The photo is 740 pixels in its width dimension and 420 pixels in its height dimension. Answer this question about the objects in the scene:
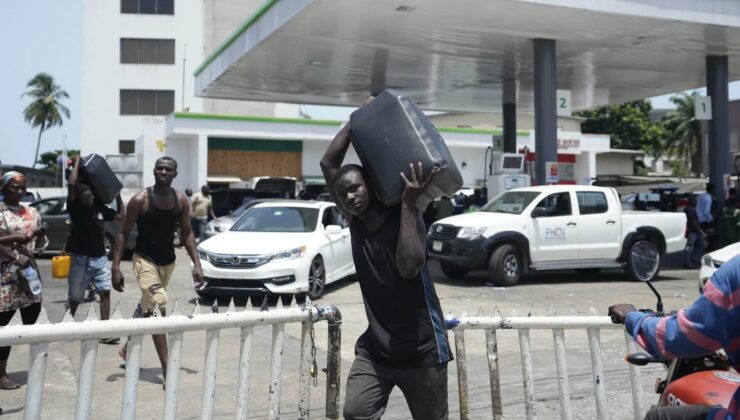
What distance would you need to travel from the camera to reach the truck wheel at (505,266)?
1175cm

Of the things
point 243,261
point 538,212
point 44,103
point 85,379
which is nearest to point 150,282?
point 85,379

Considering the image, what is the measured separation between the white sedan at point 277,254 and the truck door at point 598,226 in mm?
4406

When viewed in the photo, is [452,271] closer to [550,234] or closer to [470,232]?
[470,232]

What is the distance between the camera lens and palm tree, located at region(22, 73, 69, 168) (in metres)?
67.6

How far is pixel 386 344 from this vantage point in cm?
312

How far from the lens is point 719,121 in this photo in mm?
17969

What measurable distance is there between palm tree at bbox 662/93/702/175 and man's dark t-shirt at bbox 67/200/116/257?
53.2 metres

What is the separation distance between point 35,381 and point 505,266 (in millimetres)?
10013

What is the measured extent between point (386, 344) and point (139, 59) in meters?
43.9

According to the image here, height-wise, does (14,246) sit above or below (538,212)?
below

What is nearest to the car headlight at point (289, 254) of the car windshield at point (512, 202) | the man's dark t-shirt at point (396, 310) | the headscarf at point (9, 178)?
the car windshield at point (512, 202)

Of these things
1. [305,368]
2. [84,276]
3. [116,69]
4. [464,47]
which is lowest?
[305,368]

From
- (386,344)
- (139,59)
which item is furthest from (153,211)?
(139,59)

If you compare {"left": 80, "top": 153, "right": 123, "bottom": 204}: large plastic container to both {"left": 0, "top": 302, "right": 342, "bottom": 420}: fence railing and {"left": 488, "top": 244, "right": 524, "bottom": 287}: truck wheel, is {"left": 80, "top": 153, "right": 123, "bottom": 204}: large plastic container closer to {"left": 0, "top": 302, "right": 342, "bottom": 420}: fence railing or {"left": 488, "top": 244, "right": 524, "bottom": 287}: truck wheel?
{"left": 0, "top": 302, "right": 342, "bottom": 420}: fence railing
